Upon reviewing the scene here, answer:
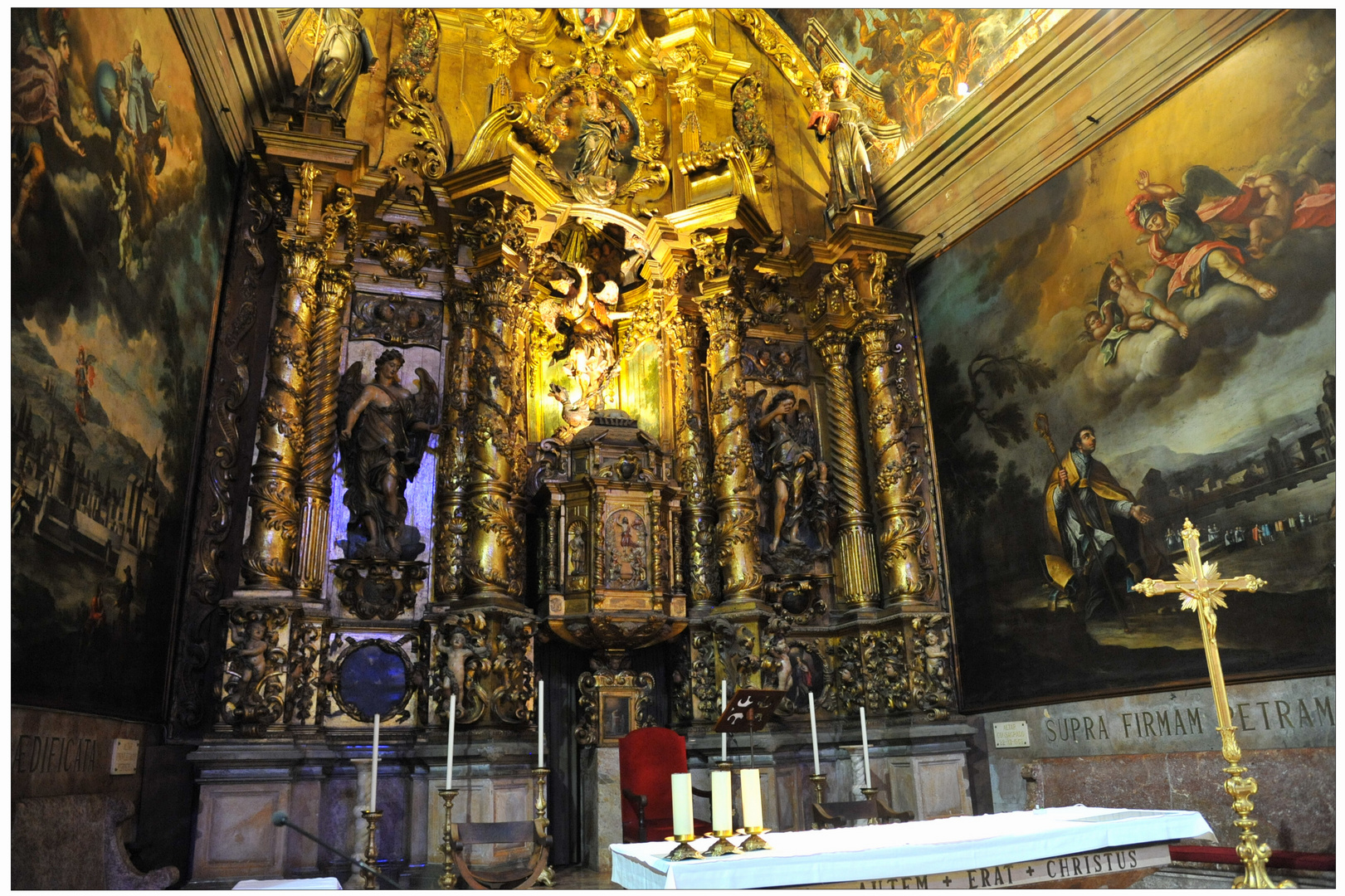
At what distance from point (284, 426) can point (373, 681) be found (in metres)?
2.47

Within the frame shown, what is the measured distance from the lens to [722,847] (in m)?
3.86

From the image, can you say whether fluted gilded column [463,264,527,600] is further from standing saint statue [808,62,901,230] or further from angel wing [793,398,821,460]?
standing saint statue [808,62,901,230]

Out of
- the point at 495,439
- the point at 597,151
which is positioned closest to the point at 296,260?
the point at 495,439

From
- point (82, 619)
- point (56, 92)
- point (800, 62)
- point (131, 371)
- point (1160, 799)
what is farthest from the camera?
point (800, 62)

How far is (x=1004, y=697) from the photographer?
886cm

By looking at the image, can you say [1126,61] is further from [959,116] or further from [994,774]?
[994,774]

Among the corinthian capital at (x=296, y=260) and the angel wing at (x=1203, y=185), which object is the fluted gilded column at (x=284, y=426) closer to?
the corinthian capital at (x=296, y=260)

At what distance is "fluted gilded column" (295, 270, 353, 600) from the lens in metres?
8.27

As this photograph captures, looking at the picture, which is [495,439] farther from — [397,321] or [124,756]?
[124,756]

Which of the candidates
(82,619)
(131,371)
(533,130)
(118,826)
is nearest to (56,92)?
(131,371)

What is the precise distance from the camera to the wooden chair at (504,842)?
5.61 meters

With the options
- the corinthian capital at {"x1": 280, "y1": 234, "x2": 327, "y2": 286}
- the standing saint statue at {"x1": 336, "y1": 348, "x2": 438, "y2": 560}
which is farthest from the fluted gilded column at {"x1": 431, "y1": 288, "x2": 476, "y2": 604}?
the corinthian capital at {"x1": 280, "y1": 234, "x2": 327, "y2": 286}

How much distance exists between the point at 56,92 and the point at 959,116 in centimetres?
860

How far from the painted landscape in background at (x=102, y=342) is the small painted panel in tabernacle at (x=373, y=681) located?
5.46 feet
